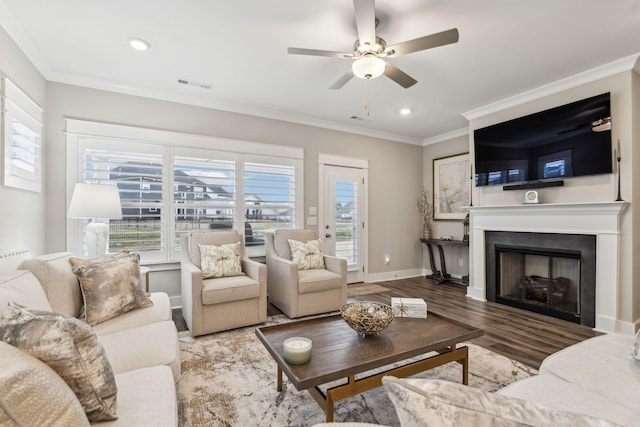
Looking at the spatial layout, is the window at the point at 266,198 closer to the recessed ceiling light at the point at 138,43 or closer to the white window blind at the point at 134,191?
the white window blind at the point at 134,191

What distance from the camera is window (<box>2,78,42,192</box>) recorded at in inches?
91.6

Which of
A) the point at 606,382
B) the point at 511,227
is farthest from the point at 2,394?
the point at 511,227

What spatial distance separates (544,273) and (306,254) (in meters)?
3.00

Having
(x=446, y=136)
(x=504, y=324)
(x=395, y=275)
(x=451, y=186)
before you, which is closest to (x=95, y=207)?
(x=504, y=324)

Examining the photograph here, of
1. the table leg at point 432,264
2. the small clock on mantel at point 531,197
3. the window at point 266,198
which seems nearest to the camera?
the small clock on mantel at point 531,197

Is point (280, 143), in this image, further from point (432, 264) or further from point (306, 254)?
point (432, 264)

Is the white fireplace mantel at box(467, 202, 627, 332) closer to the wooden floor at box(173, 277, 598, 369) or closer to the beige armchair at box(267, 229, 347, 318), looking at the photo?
the wooden floor at box(173, 277, 598, 369)

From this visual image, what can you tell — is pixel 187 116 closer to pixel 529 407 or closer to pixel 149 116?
pixel 149 116

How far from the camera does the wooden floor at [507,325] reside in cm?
266

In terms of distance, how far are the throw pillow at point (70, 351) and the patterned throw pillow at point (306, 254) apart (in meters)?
2.80

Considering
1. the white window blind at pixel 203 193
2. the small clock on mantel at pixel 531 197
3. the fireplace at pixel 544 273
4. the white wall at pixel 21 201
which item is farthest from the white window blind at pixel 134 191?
the small clock on mantel at pixel 531 197

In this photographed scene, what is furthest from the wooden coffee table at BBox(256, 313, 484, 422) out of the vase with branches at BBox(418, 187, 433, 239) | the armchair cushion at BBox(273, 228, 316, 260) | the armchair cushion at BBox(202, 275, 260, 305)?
the vase with branches at BBox(418, 187, 433, 239)

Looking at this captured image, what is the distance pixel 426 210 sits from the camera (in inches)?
231

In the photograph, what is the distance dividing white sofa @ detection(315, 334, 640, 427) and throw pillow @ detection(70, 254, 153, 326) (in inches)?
79.8
